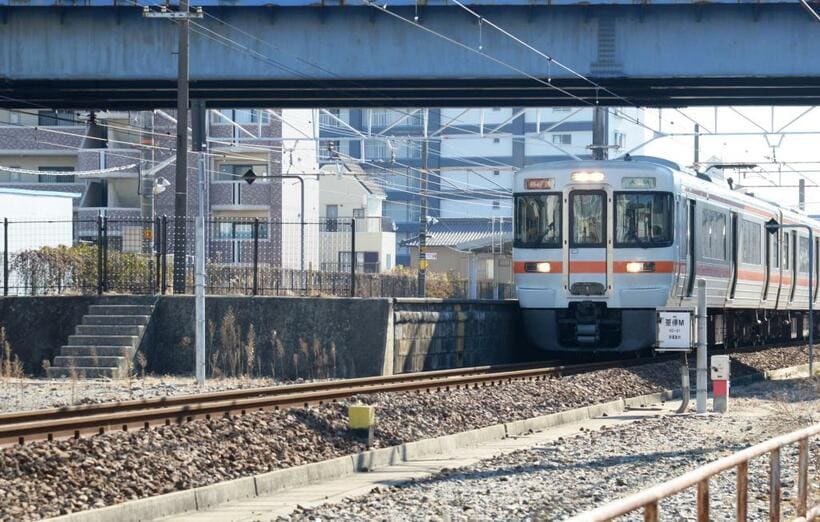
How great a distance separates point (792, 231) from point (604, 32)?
24.7 ft

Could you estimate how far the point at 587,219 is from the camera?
2450 centimetres

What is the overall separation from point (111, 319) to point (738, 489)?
1815 cm

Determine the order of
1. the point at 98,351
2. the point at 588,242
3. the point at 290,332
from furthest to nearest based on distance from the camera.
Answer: the point at 588,242 → the point at 290,332 → the point at 98,351

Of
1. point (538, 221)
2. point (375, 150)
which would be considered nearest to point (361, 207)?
point (375, 150)

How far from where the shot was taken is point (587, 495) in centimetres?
1123

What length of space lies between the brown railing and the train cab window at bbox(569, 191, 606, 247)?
48.9 feet

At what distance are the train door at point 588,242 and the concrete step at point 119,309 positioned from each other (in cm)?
717

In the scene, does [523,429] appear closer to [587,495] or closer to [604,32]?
[587,495]

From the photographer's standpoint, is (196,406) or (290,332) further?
(290,332)

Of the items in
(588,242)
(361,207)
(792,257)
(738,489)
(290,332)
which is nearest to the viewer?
(738,489)

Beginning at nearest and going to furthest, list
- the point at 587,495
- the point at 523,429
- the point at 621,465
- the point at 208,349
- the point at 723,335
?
the point at 587,495 → the point at 621,465 → the point at 523,429 → the point at 208,349 → the point at 723,335

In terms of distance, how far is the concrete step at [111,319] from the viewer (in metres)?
24.3

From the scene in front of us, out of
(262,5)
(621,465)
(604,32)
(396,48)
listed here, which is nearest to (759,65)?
(604,32)

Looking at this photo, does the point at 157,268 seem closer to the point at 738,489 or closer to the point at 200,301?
the point at 200,301
